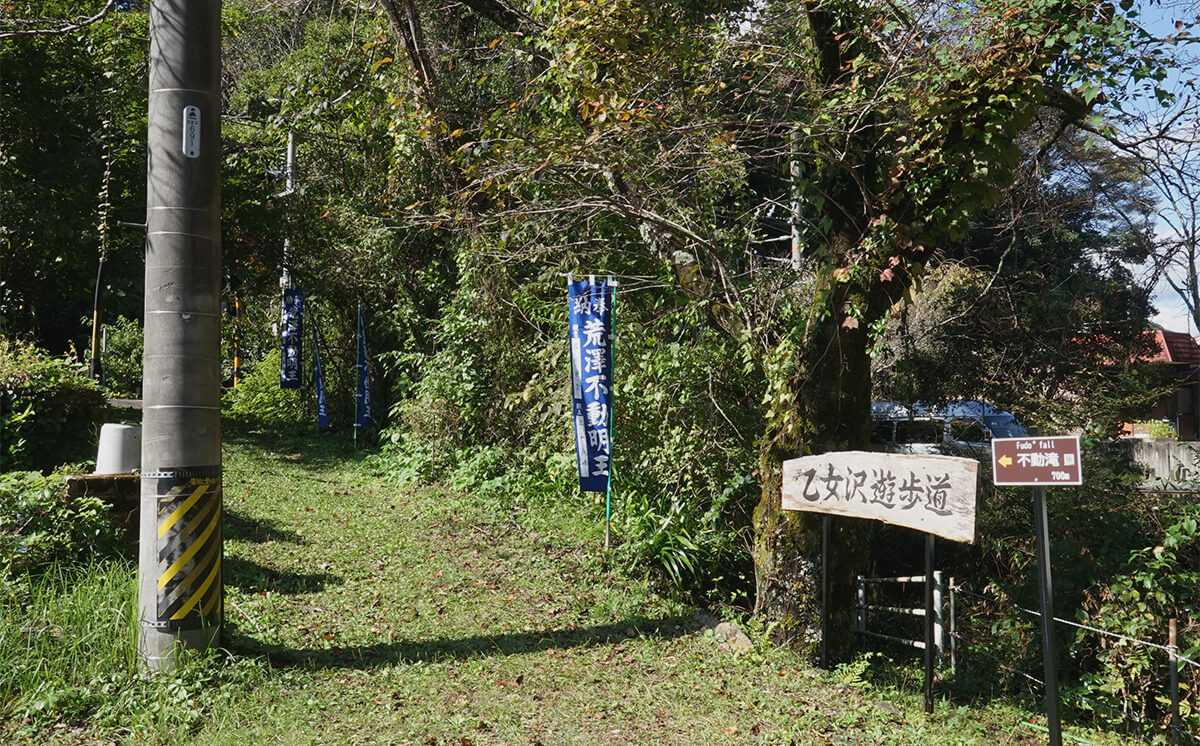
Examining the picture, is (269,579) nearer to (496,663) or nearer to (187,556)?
(187,556)

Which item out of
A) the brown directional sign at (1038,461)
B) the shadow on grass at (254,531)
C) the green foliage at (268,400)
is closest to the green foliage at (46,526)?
the shadow on grass at (254,531)

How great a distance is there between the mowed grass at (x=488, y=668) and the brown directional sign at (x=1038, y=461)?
211 cm

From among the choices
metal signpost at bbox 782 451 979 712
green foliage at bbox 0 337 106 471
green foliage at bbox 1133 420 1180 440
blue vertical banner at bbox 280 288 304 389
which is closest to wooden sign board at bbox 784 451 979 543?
metal signpost at bbox 782 451 979 712

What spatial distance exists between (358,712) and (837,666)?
4071 millimetres

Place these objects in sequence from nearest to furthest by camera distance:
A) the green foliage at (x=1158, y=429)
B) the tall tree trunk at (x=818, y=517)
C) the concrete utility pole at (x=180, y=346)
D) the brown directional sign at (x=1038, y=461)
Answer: the brown directional sign at (x=1038, y=461)
the concrete utility pole at (x=180, y=346)
the tall tree trunk at (x=818, y=517)
the green foliage at (x=1158, y=429)

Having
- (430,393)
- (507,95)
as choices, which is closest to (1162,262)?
(507,95)

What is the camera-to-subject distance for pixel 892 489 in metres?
6.40

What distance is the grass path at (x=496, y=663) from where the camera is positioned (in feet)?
18.7

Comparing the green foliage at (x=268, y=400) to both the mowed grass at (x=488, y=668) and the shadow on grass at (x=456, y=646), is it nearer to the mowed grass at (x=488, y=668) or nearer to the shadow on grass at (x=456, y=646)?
the mowed grass at (x=488, y=668)

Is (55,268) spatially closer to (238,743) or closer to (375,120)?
(375,120)

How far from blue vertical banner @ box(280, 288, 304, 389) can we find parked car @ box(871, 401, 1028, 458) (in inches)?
450

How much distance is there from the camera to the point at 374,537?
1038 cm

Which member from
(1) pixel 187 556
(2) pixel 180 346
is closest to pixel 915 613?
(1) pixel 187 556

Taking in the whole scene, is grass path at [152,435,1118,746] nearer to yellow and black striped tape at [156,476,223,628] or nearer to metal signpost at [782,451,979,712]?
yellow and black striped tape at [156,476,223,628]
